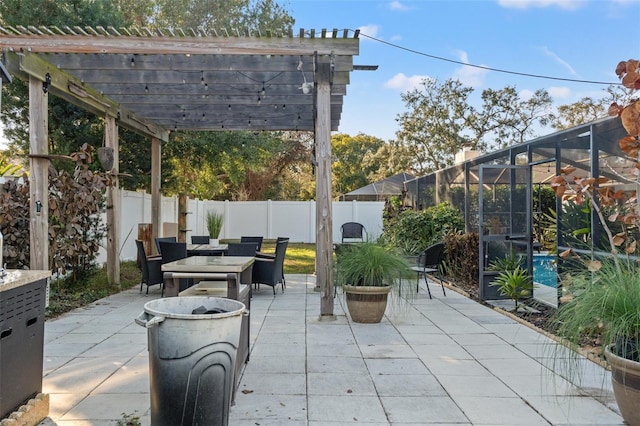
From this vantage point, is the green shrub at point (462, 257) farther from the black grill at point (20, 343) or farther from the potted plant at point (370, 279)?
the black grill at point (20, 343)

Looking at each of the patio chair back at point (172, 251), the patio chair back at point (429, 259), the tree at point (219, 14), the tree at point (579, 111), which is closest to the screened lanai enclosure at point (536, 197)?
the patio chair back at point (429, 259)

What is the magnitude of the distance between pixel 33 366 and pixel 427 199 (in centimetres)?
928

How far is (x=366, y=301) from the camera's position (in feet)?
15.8

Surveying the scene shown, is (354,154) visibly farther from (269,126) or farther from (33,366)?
(33,366)

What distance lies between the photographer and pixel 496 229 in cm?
636

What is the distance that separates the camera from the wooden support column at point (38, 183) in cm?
515

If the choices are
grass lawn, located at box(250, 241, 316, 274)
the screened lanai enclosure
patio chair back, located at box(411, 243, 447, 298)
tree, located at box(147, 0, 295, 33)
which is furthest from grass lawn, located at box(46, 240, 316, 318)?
tree, located at box(147, 0, 295, 33)

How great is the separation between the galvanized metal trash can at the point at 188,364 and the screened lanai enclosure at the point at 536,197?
10.9 feet

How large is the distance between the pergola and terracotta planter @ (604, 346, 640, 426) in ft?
9.85

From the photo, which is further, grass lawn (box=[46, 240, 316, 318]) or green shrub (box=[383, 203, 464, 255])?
green shrub (box=[383, 203, 464, 255])

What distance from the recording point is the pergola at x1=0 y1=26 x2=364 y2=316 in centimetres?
493

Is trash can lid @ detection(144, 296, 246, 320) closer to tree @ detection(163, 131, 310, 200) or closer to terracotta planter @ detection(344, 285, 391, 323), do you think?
terracotta planter @ detection(344, 285, 391, 323)

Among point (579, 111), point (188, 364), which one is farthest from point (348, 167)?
point (188, 364)

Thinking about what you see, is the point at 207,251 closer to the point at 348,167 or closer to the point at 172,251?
the point at 172,251
